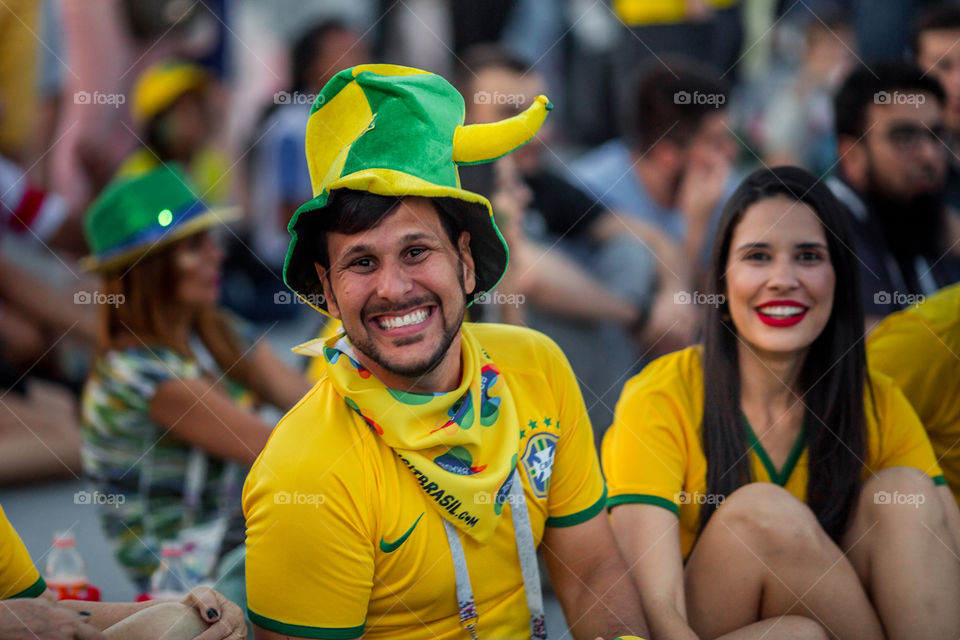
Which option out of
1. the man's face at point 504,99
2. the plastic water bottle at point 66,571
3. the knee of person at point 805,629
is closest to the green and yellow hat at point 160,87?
the man's face at point 504,99

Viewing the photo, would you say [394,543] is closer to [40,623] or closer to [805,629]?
[40,623]

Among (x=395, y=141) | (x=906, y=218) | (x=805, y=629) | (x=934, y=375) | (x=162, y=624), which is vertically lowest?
(x=805, y=629)

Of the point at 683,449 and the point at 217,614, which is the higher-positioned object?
the point at 683,449

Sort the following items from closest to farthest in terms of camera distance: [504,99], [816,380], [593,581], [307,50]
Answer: [593,581] → [816,380] → [504,99] → [307,50]

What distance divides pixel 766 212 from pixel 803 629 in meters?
1.01

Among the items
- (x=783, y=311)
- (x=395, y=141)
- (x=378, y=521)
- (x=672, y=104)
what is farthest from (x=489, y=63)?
(x=378, y=521)

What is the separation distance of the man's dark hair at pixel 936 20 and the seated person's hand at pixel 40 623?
4.14m

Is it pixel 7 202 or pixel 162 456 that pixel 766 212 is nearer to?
pixel 162 456

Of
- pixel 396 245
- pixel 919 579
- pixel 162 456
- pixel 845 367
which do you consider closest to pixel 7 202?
pixel 162 456

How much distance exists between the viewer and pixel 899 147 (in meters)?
3.86

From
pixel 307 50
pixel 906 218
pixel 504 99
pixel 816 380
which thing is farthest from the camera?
pixel 307 50

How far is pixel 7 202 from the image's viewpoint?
15.7ft

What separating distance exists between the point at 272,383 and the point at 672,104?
2.18 m

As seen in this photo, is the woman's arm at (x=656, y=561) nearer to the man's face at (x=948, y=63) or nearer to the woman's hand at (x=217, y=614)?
the woman's hand at (x=217, y=614)
